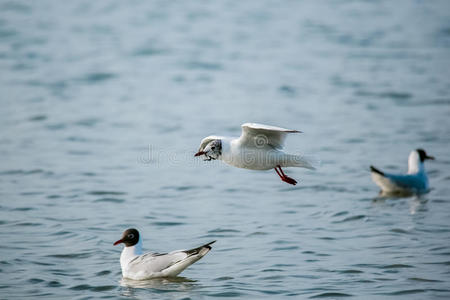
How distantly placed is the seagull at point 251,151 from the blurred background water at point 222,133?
54.0 inches

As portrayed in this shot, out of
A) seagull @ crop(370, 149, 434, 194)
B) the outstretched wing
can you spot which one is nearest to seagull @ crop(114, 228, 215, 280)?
the outstretched wing

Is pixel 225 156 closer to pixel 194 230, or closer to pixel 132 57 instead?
pixel 194 230

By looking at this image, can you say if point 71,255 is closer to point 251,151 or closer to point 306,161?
point 251,151

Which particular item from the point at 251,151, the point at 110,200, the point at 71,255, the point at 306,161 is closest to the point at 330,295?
the point at 306,161

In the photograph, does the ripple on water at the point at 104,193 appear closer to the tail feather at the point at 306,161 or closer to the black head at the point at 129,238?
the black head at the point at 129,238

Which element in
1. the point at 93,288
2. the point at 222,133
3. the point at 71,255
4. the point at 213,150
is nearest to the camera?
the point at 213,150

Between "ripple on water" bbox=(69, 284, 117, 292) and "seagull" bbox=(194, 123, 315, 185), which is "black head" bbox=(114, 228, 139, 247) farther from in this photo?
"seagull" bbox=(194, 123, 315, 185)

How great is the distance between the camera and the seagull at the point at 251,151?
7797 millimetres

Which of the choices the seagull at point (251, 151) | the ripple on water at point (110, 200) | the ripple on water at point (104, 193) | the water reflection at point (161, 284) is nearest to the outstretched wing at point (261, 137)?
the seagull at point (251, 151)

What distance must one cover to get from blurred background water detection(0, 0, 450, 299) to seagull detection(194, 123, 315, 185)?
1.37 meters

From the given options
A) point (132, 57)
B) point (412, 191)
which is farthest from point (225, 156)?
point (132, 57)

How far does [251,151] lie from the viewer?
25.9 feet

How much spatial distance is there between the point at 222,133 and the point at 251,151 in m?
8.11

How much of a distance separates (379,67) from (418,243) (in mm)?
13281
